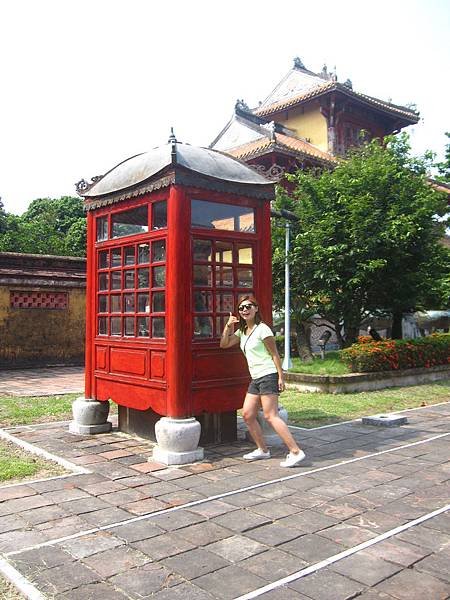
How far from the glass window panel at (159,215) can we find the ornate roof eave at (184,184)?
7.0 inches

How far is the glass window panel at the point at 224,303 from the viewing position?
20.5ft

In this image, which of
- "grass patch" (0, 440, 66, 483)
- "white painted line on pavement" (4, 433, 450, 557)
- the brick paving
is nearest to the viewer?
the brick paving

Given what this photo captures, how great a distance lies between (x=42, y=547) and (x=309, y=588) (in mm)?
1708

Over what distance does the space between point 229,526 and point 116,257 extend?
378cm

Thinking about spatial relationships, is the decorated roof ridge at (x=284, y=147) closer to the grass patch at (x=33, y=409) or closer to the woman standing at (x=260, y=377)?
the grass patch at (x=33, y=409)

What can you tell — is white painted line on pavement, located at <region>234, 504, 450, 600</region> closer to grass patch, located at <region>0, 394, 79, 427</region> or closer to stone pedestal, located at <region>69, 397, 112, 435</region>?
stone pedestal, located at <region>69, 397, 112, 435</region>

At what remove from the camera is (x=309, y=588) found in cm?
304

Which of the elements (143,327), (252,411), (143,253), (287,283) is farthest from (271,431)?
(287,283)

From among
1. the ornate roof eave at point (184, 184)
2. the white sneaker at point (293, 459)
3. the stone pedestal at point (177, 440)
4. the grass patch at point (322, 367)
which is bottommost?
the white sneaker at point (293, 459)

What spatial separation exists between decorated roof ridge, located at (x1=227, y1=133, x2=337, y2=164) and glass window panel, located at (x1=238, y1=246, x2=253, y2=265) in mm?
13817

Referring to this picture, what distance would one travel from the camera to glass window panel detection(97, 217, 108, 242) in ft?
22.6

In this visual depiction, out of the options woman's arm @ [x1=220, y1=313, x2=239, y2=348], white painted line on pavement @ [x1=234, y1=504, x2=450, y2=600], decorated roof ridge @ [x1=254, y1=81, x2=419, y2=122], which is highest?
decorated roof ridge @ [x1=254, y1=81, x2=419, y2=122]

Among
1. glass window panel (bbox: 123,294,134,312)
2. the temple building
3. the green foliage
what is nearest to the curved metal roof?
glass window panel (bbox: 123,294,134,312)

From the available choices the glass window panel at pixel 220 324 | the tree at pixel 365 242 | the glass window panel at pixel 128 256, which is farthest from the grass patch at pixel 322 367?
the glass window panel at pixel 128 256
